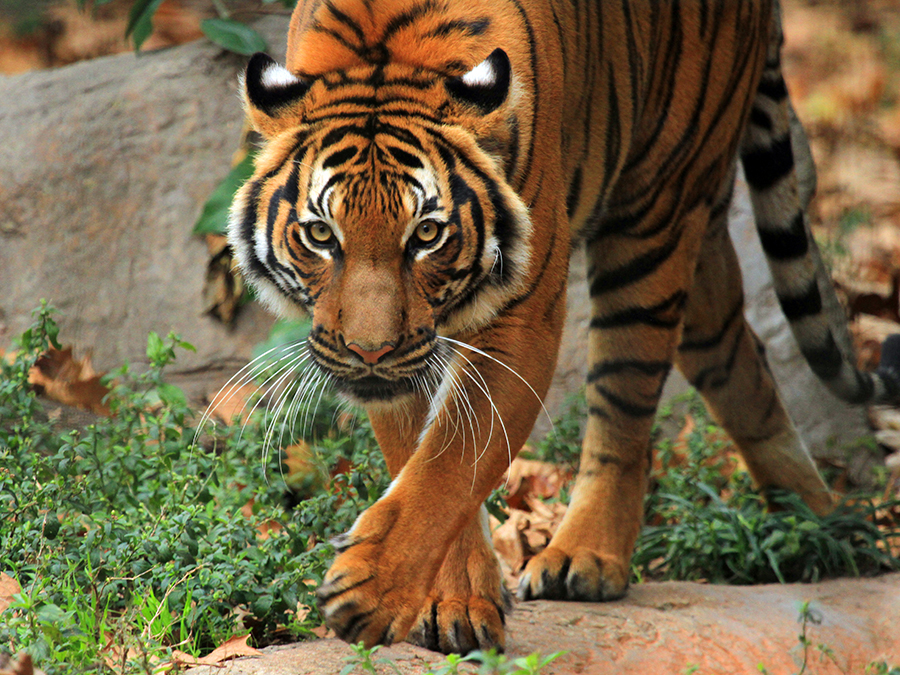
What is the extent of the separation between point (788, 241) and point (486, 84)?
1.79 m

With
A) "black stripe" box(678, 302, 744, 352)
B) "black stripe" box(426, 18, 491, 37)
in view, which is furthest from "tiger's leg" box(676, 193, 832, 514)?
"black stripe" box(426, 18, 491, 37)

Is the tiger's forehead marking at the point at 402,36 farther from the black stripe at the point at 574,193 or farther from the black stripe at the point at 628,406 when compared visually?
the black stripe at the point at 628,406

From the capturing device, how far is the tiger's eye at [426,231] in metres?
2.02

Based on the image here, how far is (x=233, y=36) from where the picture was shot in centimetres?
465

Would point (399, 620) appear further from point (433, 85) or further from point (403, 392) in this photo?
point (433, 85)

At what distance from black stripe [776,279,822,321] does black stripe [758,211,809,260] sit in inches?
4.8

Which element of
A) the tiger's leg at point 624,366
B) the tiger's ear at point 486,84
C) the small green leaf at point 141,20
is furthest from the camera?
the small green leaf at point 141,20

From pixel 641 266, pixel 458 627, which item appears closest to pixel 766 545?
pixel 641 266

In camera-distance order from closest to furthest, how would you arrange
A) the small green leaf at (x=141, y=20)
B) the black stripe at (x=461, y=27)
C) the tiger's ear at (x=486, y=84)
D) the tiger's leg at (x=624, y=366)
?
the tiger's ear at (x=486, y=84) < the black stripe at (x=461, y=27) < the tiger's leg at (x=624, y=366) < the small green leaf at (x=141, y=20)

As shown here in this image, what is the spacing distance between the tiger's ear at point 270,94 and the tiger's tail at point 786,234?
1893 mm

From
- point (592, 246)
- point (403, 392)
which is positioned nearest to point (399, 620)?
point (403, 392)

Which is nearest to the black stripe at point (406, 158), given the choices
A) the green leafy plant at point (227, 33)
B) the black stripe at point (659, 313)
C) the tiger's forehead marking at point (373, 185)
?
the tiger's forehead marking at point (373, 185)

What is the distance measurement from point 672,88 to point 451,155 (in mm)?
1166

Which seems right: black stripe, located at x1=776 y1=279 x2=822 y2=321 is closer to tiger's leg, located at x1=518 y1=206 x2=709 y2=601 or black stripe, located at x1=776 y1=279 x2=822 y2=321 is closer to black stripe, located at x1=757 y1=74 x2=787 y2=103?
tiger's leg, located at x1=518 y1=206 x2=709 y2=601
